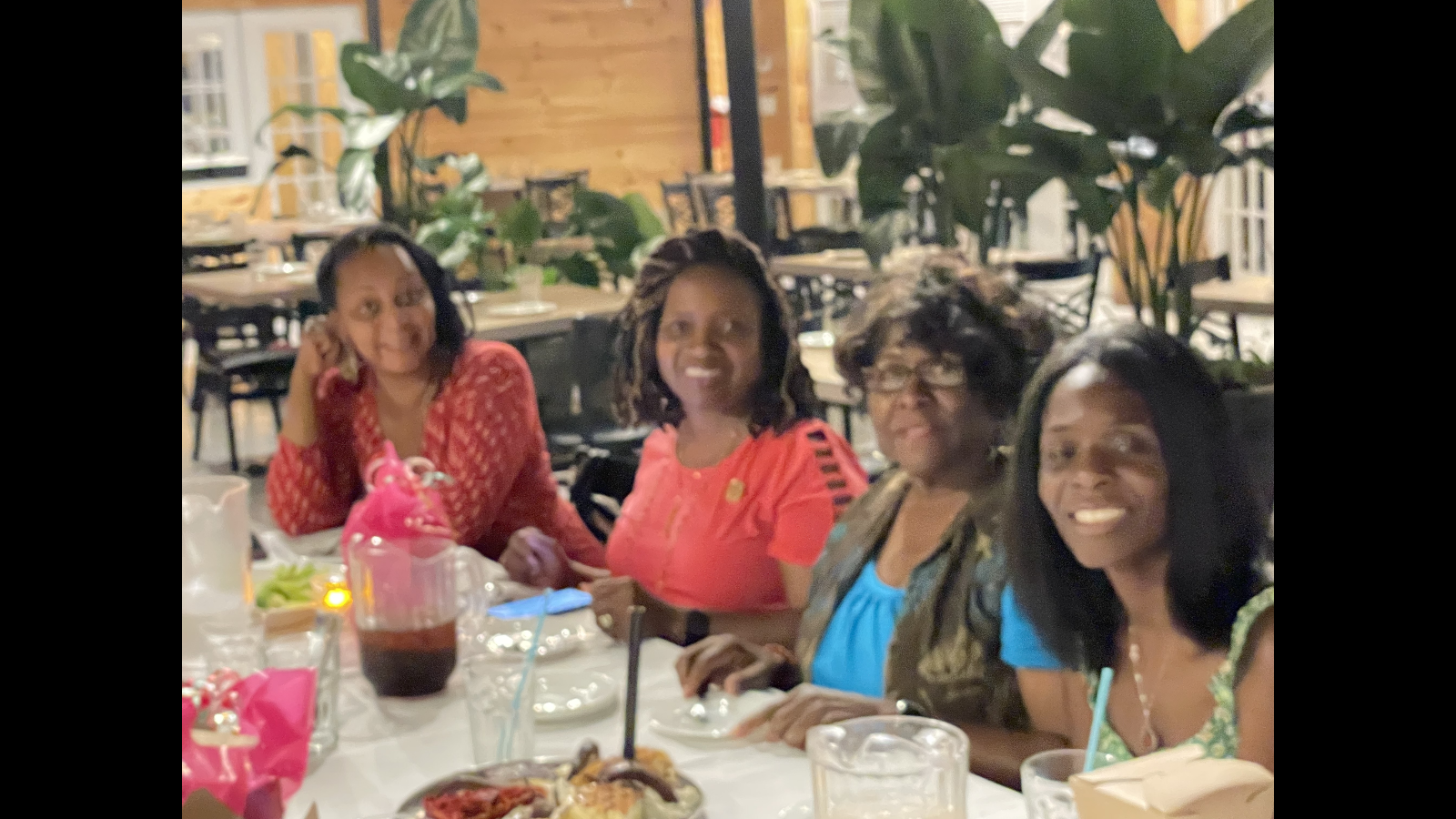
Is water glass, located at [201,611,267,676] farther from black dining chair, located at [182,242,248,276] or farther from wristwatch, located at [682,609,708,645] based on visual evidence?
black dining chair, located at [182,242,248,276]

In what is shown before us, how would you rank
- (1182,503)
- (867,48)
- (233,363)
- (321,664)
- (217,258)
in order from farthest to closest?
(217,258)
(233,363)
(321,664)
(867,48)
(1182,503)

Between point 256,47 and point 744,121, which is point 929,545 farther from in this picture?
point 256,47

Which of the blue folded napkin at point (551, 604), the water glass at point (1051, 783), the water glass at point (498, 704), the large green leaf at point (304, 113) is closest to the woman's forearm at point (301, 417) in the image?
the large green leaf at point (304, 113)

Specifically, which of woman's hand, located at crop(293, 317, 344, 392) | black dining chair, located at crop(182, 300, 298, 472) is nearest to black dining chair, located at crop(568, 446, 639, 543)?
woman's hand, located at crop(293, 317, 344, 392)

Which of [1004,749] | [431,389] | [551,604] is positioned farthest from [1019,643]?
[431,389]

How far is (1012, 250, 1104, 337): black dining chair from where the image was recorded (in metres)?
1.38

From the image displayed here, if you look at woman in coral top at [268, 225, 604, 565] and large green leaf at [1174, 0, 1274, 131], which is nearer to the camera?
large green leaf at [1174, 0, 1274, 131]

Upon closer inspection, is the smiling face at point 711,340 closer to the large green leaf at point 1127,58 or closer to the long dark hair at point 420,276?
the long dark hair at point 420,276

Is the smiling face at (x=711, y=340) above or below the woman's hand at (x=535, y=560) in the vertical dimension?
above

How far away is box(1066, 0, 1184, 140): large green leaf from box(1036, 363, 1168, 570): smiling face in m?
0.24

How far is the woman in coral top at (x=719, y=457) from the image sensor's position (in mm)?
1851

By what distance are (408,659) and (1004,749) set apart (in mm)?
747

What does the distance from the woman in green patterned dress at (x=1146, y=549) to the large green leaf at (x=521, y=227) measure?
3.45 feet

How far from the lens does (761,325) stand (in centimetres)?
188
